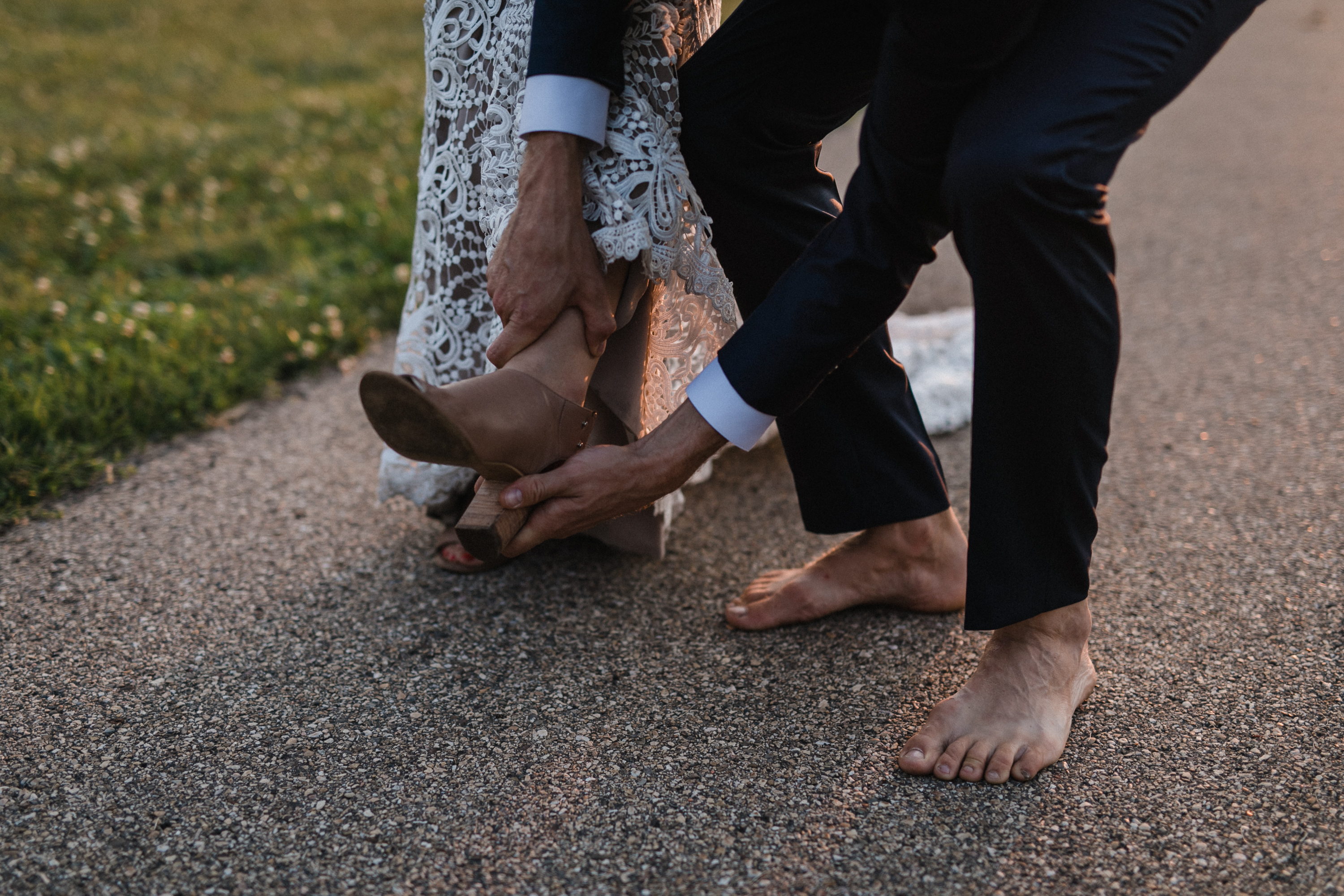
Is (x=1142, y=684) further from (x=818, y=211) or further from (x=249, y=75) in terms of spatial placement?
(x=249, y=75)

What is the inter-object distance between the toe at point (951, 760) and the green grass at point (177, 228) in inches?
72.5

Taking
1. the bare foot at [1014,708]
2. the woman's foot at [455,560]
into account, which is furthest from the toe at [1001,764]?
the woman's foot at [455,560]

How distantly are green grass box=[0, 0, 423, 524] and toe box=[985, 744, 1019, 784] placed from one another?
1907 mm

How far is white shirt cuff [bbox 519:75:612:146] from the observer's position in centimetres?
150

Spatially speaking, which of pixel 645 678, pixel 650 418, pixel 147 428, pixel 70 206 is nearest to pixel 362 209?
pixel 70 206

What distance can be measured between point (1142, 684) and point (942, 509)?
0.41 metres

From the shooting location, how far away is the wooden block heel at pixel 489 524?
1.38 metres

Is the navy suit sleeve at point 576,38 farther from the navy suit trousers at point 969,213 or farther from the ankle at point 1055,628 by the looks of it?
the ankle at point 1055,628

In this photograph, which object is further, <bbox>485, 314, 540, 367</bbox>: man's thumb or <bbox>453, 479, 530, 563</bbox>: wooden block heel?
<bbox>485, 314, 540, 367</bbox>: man's thumb

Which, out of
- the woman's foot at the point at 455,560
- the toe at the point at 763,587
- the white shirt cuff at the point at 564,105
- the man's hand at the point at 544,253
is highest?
the white shirt cuff at the point at 564,105

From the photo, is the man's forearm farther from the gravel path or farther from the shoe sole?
the gravel path

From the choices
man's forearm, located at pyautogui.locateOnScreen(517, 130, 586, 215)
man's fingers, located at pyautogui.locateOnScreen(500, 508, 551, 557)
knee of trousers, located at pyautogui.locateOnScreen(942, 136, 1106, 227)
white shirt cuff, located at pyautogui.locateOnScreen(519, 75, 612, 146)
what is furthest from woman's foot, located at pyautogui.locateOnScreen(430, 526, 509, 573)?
knee of trousers, located at pyautogui.locateOnScreen(942, 136, 1106, 227)

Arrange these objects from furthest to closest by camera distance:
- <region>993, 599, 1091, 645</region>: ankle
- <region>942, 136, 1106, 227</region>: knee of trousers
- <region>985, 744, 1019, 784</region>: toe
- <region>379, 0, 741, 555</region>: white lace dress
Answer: <region>379, 0, 741, 555</region>: white lace dress < <region>993, 599, 1091, 645</region>: ankle < <region>985, 744, 1019, 784</region>: toe < <region>942, 136, 1106, 227</region>: knee of trousers

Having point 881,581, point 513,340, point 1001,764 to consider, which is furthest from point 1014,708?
point 513,340
